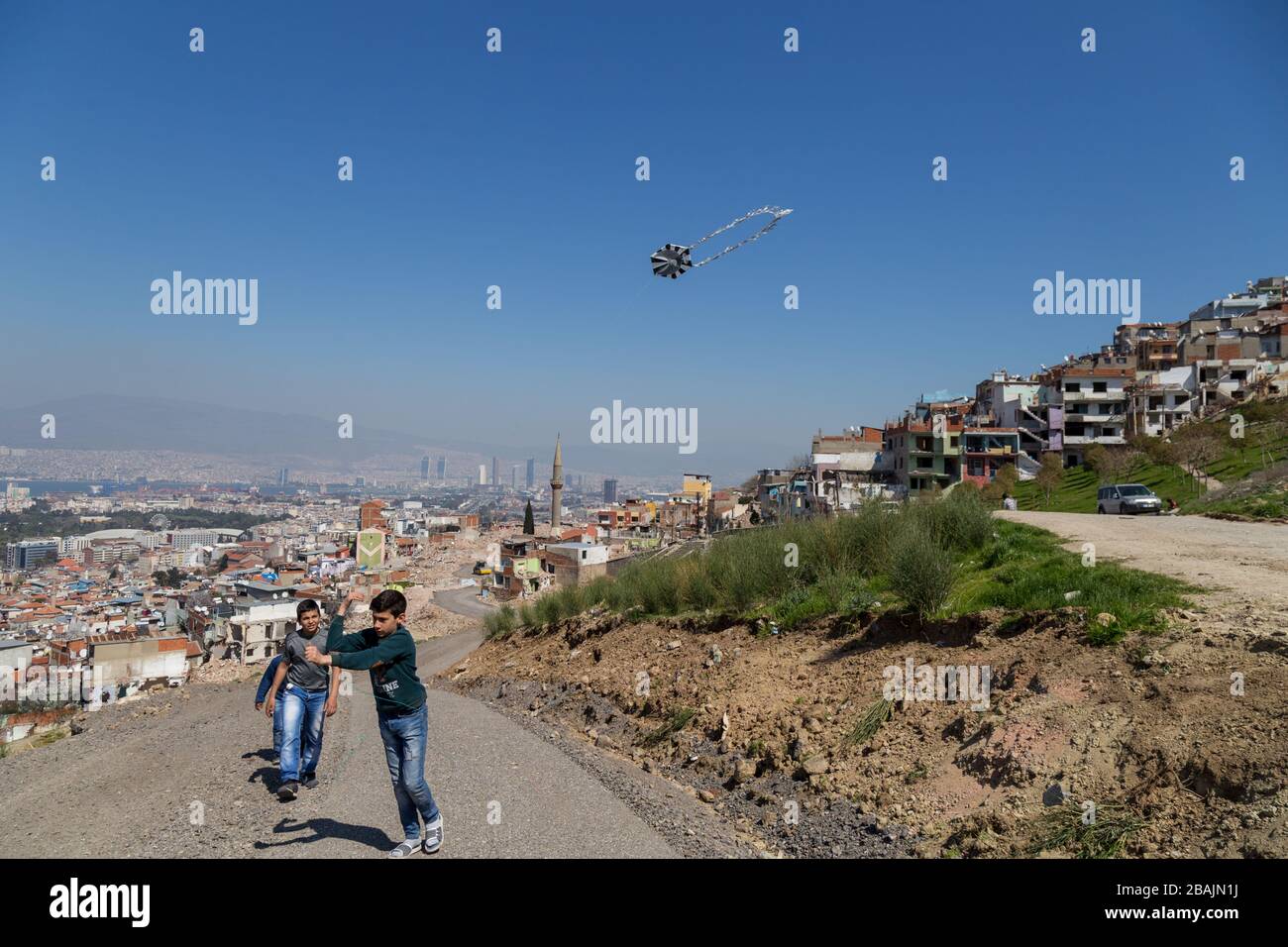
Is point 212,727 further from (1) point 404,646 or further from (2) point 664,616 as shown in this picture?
(2) point 664,616

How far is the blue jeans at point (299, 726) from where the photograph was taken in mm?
6242

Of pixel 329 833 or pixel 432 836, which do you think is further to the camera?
pixel 329 833

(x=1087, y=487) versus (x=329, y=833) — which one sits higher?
(x=1087, y=487)

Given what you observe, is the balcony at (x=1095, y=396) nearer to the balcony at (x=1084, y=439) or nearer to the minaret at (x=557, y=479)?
the balcony at (x=1084, y=439)

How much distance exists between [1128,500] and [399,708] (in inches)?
917

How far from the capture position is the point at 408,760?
4828 millimetres

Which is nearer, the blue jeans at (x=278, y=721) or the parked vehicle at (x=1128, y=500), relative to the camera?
the blue jeans at (x=278, y=721)

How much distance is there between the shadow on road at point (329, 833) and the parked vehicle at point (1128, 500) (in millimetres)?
22473

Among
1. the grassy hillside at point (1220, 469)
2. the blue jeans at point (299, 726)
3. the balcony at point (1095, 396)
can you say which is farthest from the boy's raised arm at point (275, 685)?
the balcony at point (1095, 396)

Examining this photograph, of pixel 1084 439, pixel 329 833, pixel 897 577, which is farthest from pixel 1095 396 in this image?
pixel 329 833

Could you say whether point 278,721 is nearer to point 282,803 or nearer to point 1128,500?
point 282,803

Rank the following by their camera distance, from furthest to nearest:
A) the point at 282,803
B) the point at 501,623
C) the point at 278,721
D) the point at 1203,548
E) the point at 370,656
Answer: the point at 501,623 < the point at 1203,548 < the point at 278,721 < the point at 282,803 < the point at 370,656
